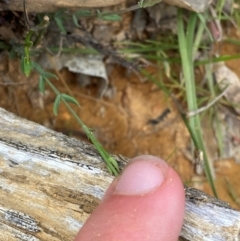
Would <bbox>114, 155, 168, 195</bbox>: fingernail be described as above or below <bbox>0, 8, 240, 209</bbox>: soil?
above

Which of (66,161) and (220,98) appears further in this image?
(220,98)

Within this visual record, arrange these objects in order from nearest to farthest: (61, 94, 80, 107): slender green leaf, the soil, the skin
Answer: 1. the skin
2. (61, 94, 80, 107): slender green leaf
3. the soil

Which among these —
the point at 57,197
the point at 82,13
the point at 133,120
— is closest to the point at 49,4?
the point at 82,13

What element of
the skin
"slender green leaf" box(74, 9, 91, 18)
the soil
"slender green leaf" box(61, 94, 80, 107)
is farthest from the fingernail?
the soil

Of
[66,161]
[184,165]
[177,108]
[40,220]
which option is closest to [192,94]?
[177,108]

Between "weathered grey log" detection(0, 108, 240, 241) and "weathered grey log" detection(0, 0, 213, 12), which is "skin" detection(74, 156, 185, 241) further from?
"weathered grey log" detection(0, 0, 213, 12)

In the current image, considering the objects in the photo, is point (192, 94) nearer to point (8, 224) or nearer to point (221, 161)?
point (221, 161)

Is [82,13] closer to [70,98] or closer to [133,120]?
[70,98]
